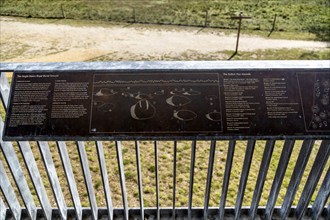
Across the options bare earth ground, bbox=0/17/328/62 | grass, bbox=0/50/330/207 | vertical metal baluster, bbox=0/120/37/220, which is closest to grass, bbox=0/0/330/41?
bare earth ground, bbox=0/17/328/62

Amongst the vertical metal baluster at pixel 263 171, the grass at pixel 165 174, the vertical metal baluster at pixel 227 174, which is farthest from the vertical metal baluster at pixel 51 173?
the vertical metal baluster at pixel 263 171

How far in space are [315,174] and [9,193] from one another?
3297mm

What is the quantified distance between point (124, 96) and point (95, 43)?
11.6 meters

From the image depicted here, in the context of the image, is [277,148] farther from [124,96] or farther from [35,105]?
[35,105]

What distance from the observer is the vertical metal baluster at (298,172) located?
304 cm

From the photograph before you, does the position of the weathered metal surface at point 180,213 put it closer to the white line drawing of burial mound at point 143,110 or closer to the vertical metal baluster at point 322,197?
the vertical metal baluster at point 322,197

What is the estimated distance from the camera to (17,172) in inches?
133

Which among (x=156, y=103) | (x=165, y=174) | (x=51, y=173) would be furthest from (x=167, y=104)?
(x=165, y=174)

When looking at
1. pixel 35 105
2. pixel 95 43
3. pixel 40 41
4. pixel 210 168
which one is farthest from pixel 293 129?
pixel 40 41

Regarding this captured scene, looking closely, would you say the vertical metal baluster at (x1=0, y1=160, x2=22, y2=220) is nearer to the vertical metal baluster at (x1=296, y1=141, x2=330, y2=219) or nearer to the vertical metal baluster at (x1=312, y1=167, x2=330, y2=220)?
the vertical metal baluster at (x1=296, y1=141, x2=330, y2=219)

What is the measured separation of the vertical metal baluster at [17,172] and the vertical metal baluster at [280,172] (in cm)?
269

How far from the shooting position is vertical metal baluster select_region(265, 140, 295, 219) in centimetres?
302

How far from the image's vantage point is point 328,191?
140 inches

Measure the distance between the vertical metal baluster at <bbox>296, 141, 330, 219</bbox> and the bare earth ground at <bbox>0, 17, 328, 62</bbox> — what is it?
9421 millimetres
